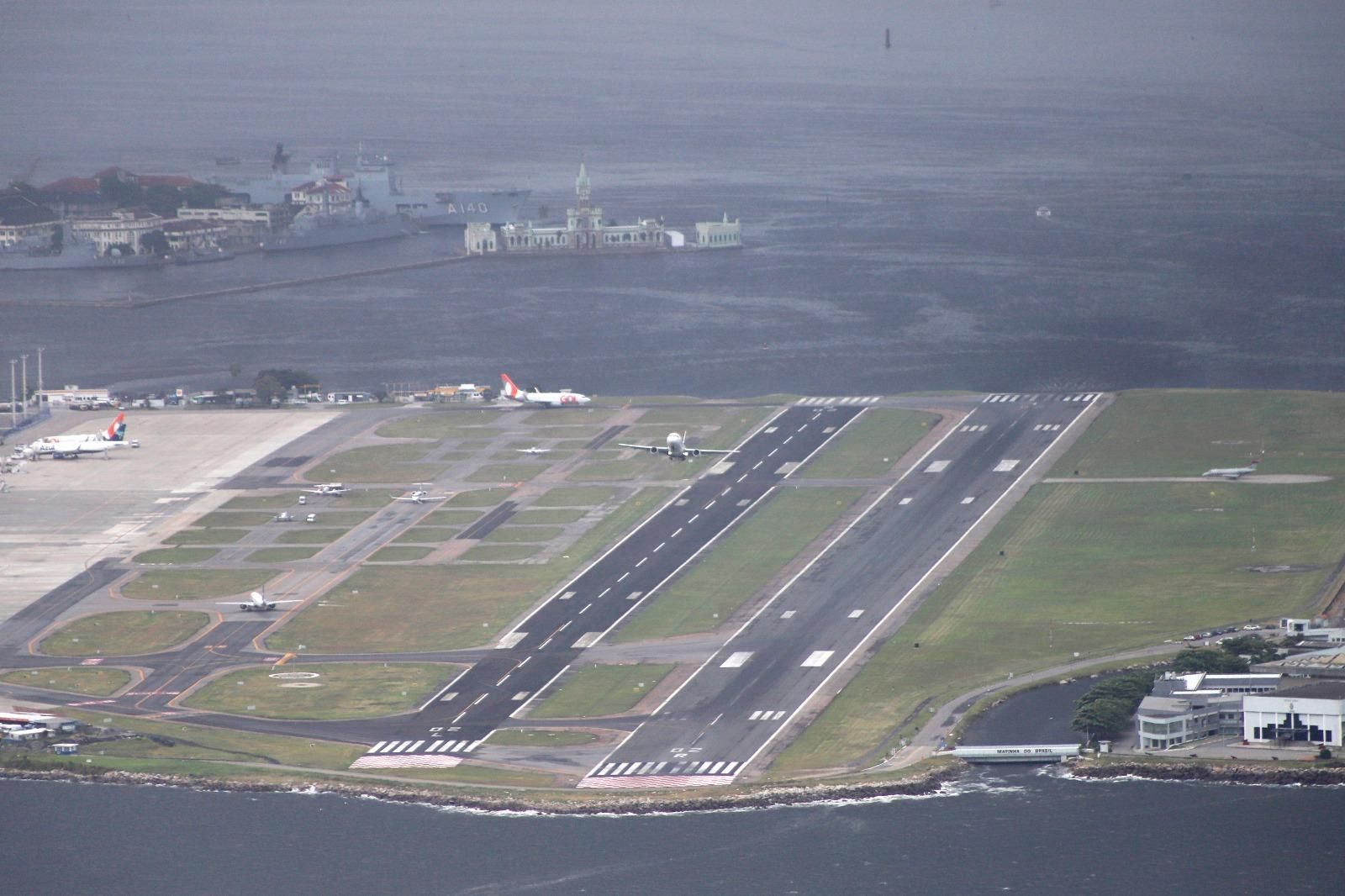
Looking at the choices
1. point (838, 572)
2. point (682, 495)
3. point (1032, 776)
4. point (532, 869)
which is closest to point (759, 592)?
point (838, 572)

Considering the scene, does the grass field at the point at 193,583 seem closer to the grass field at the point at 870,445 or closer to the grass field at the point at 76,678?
the grass field at the point at 76,678

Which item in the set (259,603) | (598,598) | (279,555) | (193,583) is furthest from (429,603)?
(193,583)

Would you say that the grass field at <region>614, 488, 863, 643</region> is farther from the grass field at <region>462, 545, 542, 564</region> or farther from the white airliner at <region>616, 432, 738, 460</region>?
the grass field at <region>462, 545, 542, 564</region>

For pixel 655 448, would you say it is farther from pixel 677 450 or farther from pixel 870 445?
pixel 870 445

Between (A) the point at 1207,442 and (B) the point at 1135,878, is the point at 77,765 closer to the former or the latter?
(B) the point at 1135,878

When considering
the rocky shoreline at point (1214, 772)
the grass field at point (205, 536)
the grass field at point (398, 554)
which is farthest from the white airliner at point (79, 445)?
the rocky shoreline at point (1214, 772)

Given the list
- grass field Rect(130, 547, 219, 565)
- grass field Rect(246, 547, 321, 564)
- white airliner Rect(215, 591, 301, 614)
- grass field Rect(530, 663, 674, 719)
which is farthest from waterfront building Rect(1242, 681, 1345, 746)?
grass field Rect(130, 547, 219, 565)

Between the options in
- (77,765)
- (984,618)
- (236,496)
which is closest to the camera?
(77,765)
